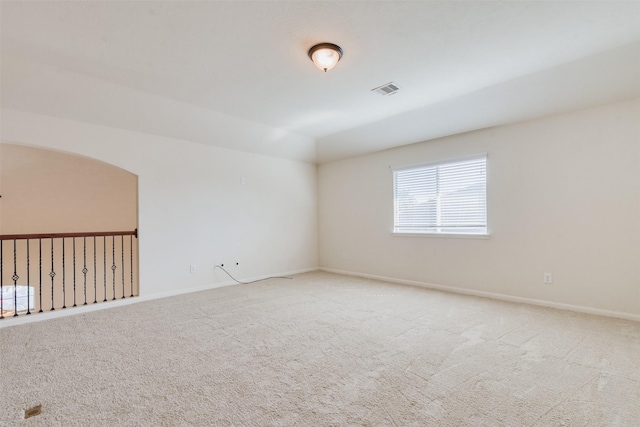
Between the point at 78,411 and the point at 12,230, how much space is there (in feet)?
18.6

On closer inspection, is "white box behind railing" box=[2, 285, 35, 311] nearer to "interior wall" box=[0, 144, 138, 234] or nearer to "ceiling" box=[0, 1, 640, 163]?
"interior wall" box=[0, 144, 138, 234]

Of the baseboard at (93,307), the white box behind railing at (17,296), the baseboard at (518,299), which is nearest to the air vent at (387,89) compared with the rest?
the baseboard at (518,299)

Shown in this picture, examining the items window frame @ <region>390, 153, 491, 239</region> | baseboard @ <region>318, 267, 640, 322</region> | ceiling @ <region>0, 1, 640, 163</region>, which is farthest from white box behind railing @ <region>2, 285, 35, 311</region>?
window frame @ <region>390, 153, 491, 239</region>

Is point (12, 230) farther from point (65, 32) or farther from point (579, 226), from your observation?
point (579, 226)

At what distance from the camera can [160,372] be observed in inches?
80.3

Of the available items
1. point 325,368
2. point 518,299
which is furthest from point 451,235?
point 325,368

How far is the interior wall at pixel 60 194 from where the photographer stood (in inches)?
200

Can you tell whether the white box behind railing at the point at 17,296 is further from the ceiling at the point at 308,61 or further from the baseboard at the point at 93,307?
the ceiling at the point at 308,61

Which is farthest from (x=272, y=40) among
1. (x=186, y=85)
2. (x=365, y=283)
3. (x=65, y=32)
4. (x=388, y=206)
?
(x=365, y=283)

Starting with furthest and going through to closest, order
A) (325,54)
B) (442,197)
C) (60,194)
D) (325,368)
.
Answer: (60,194) → (442,197) → (325,54) → (325,368)

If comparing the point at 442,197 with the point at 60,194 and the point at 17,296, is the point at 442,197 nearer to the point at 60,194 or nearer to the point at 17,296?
the point at 60,194

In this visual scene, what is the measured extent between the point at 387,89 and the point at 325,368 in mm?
2945

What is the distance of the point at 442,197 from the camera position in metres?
4.41

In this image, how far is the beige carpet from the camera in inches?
62.6
